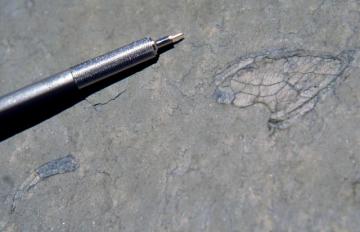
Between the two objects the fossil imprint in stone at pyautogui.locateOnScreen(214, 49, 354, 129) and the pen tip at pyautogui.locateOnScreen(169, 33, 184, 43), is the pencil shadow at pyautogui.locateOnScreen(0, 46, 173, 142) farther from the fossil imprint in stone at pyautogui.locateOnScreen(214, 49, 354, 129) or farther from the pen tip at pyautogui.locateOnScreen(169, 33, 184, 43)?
the fossil imprint in stone at pyautogui.locateOnScreen(214, 49, 354, 129)

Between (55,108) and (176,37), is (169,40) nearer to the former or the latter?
(176,37)

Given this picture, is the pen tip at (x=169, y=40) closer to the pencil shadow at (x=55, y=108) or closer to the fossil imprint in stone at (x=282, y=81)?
the pencil shadow at (x=55, y=108)

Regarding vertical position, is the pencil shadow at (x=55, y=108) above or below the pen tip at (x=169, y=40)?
A: below

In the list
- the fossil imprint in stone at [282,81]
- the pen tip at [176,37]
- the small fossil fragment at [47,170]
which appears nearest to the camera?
the fossil imprint in stone at [282,81]

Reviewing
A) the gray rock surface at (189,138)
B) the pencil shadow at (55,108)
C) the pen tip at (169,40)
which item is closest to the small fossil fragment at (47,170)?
the gray rock surface at (189,138)

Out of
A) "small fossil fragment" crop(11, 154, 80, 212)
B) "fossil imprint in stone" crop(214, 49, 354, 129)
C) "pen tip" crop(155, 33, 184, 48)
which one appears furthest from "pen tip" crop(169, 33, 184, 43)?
"small fossil fragment" crop(11, 154, 80, 212)

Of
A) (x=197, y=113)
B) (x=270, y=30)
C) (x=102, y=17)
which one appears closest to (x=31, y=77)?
(x=102, y=17)

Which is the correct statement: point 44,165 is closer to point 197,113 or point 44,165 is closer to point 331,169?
point 197,113
